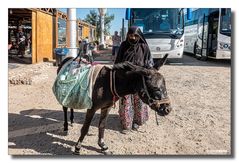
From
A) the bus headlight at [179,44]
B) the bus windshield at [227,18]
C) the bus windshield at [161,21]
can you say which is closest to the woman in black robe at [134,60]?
the bus windshield at [161,21]

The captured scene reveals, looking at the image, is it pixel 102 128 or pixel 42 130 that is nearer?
pixel 102 128

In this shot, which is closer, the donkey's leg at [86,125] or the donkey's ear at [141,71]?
the donkey's ear at [141,71]

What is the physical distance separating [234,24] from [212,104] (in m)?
1.46

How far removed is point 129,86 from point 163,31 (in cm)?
328

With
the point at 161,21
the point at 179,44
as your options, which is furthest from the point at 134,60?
the point at 179,44

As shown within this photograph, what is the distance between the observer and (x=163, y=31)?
237 inches

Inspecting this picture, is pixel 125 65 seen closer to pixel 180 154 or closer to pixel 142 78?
pixel 142 78

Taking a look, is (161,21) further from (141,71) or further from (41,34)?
(141,71)

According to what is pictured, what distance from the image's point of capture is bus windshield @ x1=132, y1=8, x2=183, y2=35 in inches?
183

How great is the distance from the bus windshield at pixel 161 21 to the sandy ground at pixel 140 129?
1.16 metres

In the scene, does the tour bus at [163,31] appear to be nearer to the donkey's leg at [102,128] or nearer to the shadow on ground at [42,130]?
the donkey's leg at [102,128]

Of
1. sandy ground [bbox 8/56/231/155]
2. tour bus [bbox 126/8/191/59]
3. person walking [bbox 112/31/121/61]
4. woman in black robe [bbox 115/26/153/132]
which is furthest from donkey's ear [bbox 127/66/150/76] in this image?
tour bus [bbox 126/8/191/59]

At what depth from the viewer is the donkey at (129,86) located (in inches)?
111
